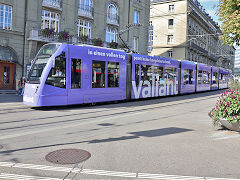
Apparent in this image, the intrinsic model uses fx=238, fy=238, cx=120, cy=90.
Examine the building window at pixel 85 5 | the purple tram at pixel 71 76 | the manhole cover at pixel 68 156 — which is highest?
the building window at pixel 85 5

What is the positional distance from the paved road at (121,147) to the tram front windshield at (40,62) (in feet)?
8.42

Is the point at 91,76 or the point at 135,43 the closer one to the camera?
the point at 91,76

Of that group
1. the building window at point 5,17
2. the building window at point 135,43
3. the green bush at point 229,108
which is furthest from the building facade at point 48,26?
the green bush at point 229,108

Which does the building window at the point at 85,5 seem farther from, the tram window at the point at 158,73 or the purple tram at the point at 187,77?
the tram window at the point at 158,73

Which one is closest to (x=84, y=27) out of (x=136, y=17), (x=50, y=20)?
(x=50, y=20)

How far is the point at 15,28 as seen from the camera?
21234 mm

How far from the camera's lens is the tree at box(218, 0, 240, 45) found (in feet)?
25.4

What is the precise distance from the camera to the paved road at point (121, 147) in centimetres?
385

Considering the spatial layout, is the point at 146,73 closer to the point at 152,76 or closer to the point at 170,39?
the point at 152,76

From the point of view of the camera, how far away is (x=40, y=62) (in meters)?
10.8

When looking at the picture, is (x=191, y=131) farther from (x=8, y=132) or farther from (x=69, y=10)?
(x=69, y=10)

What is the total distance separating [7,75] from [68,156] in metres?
19.6

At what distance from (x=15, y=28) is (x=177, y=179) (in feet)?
70.5

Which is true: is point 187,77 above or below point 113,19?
below
